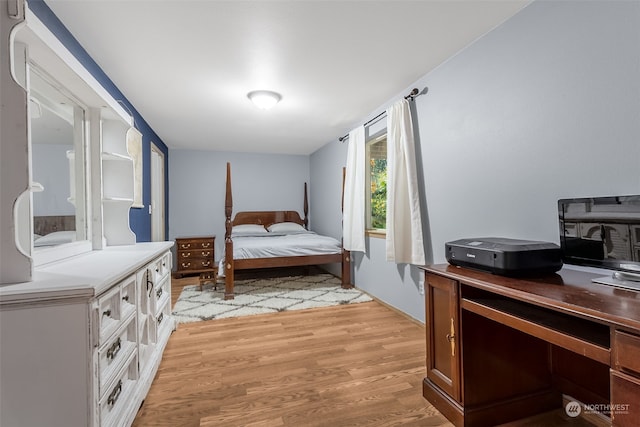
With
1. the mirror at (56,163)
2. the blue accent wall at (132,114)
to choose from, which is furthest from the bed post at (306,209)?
the mirror at (56,163)

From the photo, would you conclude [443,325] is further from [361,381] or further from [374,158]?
[374,158]

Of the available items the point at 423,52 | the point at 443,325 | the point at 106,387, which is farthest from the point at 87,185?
the point at 423,52

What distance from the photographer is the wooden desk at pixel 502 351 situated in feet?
3.77

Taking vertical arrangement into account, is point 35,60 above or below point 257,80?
below

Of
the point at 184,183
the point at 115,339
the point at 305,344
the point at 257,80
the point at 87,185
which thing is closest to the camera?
the point at 115,339

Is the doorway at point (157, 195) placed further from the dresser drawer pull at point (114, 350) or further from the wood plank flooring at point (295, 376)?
the dresser drawer pull at point (114, 350)

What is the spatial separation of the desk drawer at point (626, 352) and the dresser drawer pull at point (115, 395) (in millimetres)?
1837

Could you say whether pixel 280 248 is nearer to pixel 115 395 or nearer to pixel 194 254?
pixel 194 254

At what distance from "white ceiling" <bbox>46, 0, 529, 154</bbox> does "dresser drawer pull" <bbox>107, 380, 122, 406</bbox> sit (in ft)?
6.41

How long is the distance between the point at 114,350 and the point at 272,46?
1991 mm

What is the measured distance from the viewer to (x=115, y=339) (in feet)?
4.28

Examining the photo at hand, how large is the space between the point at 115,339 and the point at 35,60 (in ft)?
4.38

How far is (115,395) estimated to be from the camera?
4.25ft

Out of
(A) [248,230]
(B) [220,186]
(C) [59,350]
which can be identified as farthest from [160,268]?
(B) [220,186]
